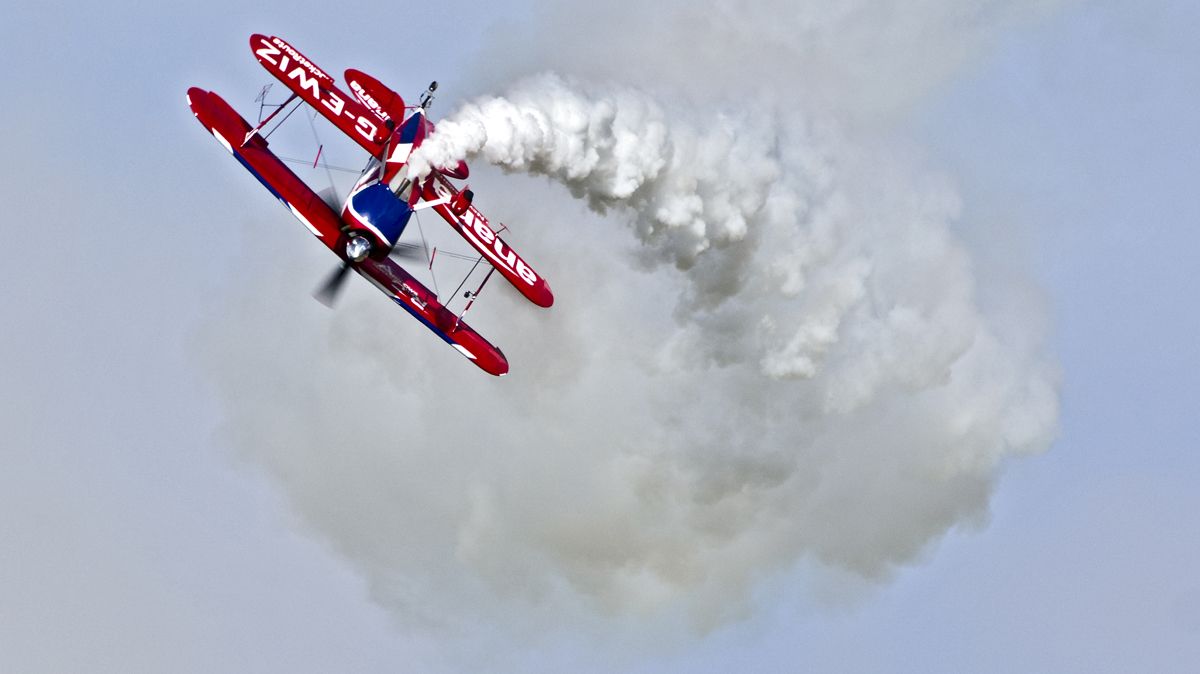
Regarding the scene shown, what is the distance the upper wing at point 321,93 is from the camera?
204ft

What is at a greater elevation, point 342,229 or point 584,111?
point 584,111

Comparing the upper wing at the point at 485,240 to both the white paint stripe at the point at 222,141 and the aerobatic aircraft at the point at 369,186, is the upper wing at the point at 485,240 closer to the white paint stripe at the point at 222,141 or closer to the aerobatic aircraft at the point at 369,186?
the aerobatic aircraft at the point at 369,186

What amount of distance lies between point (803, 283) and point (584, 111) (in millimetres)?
13525

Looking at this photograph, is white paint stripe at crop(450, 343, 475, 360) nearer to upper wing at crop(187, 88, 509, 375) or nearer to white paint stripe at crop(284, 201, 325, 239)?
upper wing at crop(187, 88, 509, 375)

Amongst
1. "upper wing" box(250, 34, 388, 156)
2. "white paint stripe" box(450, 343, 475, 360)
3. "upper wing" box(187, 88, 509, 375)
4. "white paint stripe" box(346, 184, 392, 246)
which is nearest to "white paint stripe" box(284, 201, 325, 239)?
"upper wing" box(187, 88, 509, 375)

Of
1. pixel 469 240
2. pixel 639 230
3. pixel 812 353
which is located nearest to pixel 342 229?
pixel 469 240

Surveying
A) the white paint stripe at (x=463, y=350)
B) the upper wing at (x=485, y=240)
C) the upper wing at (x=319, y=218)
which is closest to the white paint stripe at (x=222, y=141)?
the upper wing at (x=319, y=218)

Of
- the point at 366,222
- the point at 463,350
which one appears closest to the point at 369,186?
the point at 366,222

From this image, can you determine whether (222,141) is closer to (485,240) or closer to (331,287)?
(331,287)

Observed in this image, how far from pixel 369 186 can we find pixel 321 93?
3.60m

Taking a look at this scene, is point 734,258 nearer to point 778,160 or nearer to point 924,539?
point 778,160

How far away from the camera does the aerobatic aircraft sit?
6059 centimetres

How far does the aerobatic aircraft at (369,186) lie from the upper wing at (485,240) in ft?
0.09

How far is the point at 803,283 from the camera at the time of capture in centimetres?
7138
